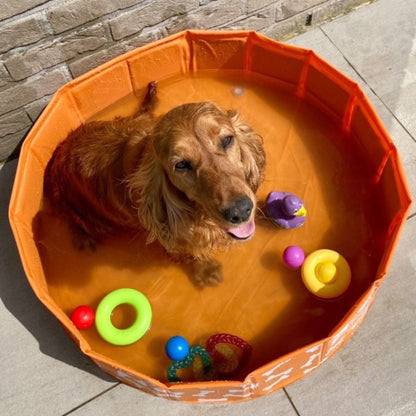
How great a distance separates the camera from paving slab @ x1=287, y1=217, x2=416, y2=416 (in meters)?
3.02

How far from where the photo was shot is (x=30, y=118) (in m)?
3.93

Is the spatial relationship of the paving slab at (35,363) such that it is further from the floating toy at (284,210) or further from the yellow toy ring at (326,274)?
the floating toy at (284,210)

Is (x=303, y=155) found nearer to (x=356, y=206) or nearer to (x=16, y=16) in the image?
(x=356, y=206)

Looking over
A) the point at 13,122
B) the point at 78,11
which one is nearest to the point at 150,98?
the point at 78,11

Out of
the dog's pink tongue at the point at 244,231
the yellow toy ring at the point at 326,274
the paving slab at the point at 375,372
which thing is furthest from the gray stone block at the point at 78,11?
the paving slab at the point at 375,372

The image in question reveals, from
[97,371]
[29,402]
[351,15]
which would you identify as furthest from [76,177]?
[351,15]

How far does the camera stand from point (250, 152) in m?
3.00

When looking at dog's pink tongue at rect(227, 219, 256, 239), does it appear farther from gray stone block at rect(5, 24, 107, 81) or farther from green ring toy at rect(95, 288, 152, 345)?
gray stone block at rect(5, 24, 107, 81)

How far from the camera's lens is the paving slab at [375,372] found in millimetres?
3020

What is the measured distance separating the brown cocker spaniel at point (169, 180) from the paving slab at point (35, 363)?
0.61 meters

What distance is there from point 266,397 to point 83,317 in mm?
1368

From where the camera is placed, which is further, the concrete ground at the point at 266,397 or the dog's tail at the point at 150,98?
the dog's tail at the point at 150,98

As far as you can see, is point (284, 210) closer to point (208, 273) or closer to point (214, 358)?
point (208, 273)

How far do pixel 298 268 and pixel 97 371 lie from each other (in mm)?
1603
